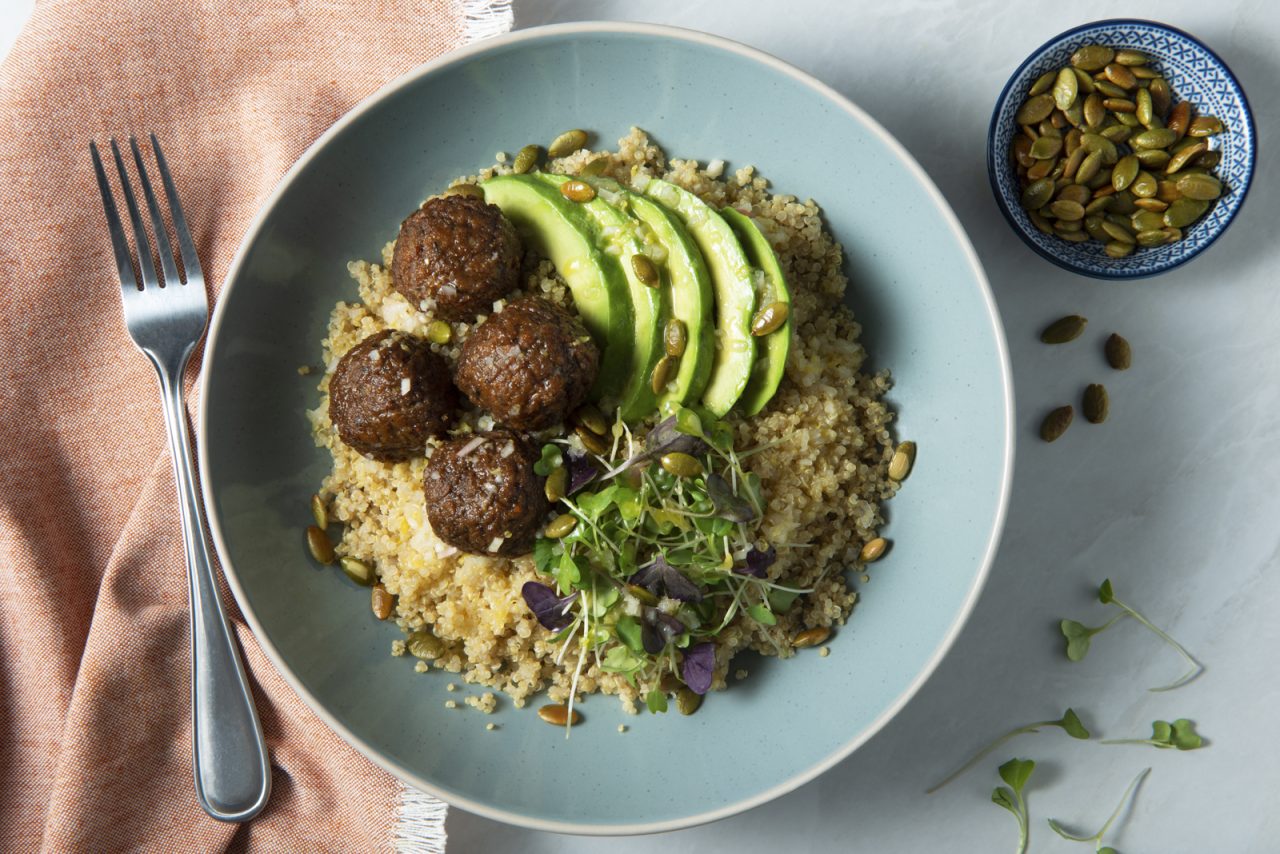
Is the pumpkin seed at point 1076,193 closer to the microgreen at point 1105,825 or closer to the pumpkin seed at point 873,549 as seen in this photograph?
the pumpkin seed at point 873,549

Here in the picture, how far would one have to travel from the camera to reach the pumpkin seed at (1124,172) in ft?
10.1

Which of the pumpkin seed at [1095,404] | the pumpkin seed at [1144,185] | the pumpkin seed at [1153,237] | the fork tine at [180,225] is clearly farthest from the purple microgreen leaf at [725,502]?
the fork tine at [180,225]

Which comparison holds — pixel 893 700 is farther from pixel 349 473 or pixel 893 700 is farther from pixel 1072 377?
pixel 349 473

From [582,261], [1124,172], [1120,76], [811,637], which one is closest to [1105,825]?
[811,637]

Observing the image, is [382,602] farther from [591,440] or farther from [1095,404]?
[1095,404]

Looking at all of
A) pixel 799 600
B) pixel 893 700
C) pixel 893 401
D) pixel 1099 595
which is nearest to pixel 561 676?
pixel 799 600

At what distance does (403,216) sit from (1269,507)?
335 cm

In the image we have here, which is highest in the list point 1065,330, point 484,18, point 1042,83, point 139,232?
point 1042,83

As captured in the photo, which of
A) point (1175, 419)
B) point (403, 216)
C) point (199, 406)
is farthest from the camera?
point (1175, 419)

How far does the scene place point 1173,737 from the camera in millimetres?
3332

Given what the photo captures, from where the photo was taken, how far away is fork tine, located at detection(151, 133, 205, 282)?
3.08 m

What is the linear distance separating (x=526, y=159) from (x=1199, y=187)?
2.29 metres

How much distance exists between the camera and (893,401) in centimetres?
302

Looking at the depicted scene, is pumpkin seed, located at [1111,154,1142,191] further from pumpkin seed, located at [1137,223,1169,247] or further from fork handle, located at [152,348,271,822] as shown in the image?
fork handle, located at [152,348,271,822]
